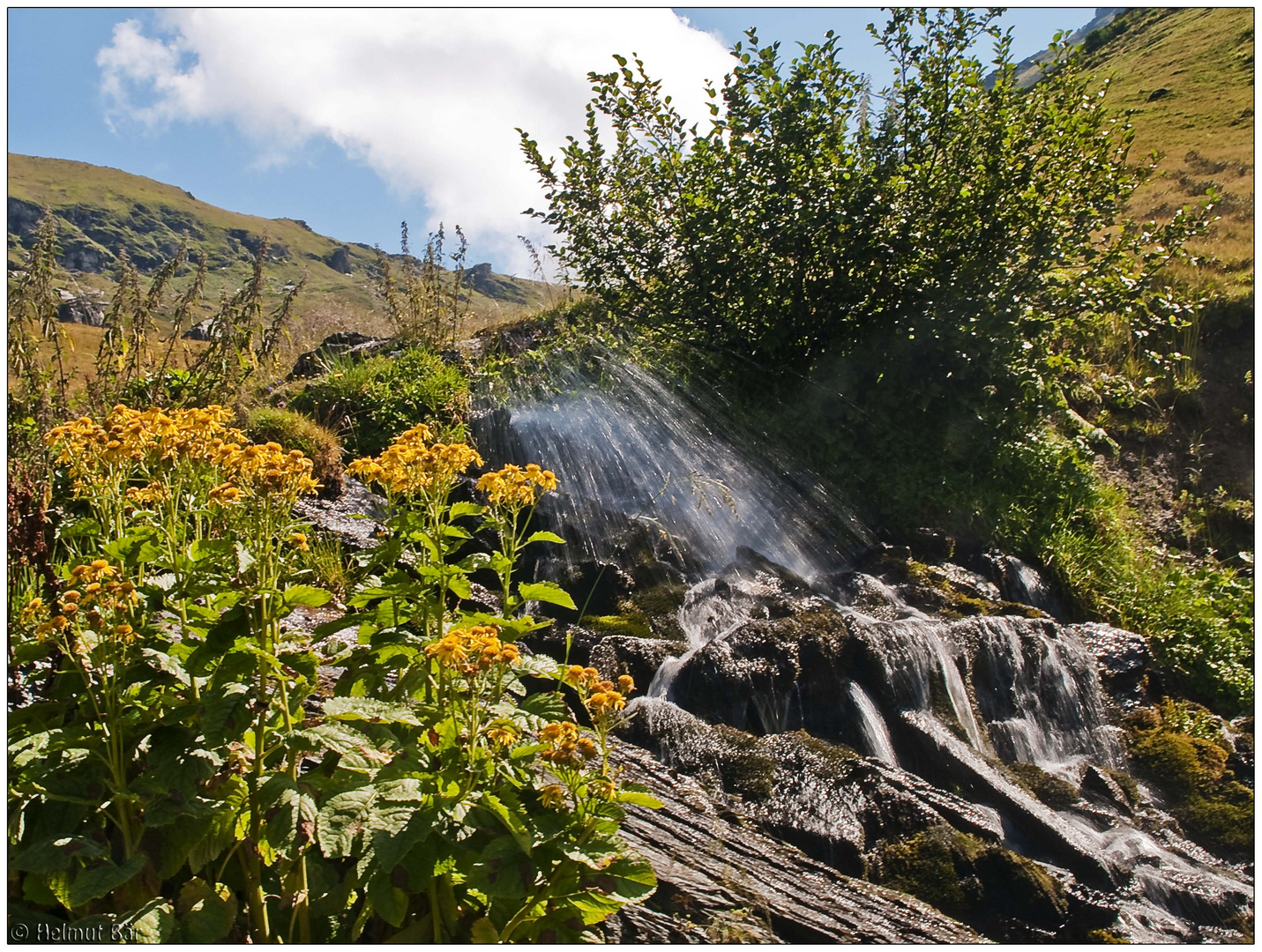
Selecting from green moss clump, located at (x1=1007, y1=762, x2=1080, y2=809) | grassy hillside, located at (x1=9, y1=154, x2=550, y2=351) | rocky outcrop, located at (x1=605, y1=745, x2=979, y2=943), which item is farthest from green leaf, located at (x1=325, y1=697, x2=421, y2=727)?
grassy hillside, located at (x1=9, y1=154, x2=550, y2=351)

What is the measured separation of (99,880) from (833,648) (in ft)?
11.2

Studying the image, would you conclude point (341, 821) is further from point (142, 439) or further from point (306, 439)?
point (306, 439)

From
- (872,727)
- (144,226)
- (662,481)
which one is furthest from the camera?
(144,226)

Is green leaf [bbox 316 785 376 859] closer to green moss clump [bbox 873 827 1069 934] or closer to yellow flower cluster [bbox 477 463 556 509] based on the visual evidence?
yellow flower cluster [bbox 477 463 556 509]

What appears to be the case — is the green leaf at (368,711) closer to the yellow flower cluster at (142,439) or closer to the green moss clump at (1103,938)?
the yellow flower cluster at (142,439)

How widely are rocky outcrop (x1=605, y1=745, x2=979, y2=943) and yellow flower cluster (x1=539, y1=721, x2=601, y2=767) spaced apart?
100 centimetres

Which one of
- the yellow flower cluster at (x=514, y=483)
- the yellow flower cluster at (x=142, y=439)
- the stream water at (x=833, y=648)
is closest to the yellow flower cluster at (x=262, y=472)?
the yellow flower cluster at (x=142, y=439)

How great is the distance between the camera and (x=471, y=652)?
184 centimetres

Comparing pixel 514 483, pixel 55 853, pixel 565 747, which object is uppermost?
pixel 514 483

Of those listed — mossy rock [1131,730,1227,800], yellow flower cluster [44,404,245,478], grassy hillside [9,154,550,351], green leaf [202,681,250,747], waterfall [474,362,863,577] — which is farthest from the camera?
grassy hillside [9,154,550,351]

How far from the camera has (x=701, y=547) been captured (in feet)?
18.1

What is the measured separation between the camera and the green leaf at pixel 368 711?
1.86 m

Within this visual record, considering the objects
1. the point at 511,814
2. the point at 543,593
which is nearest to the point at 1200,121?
the point at 543,593

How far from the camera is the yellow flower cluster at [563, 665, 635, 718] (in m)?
1.79
